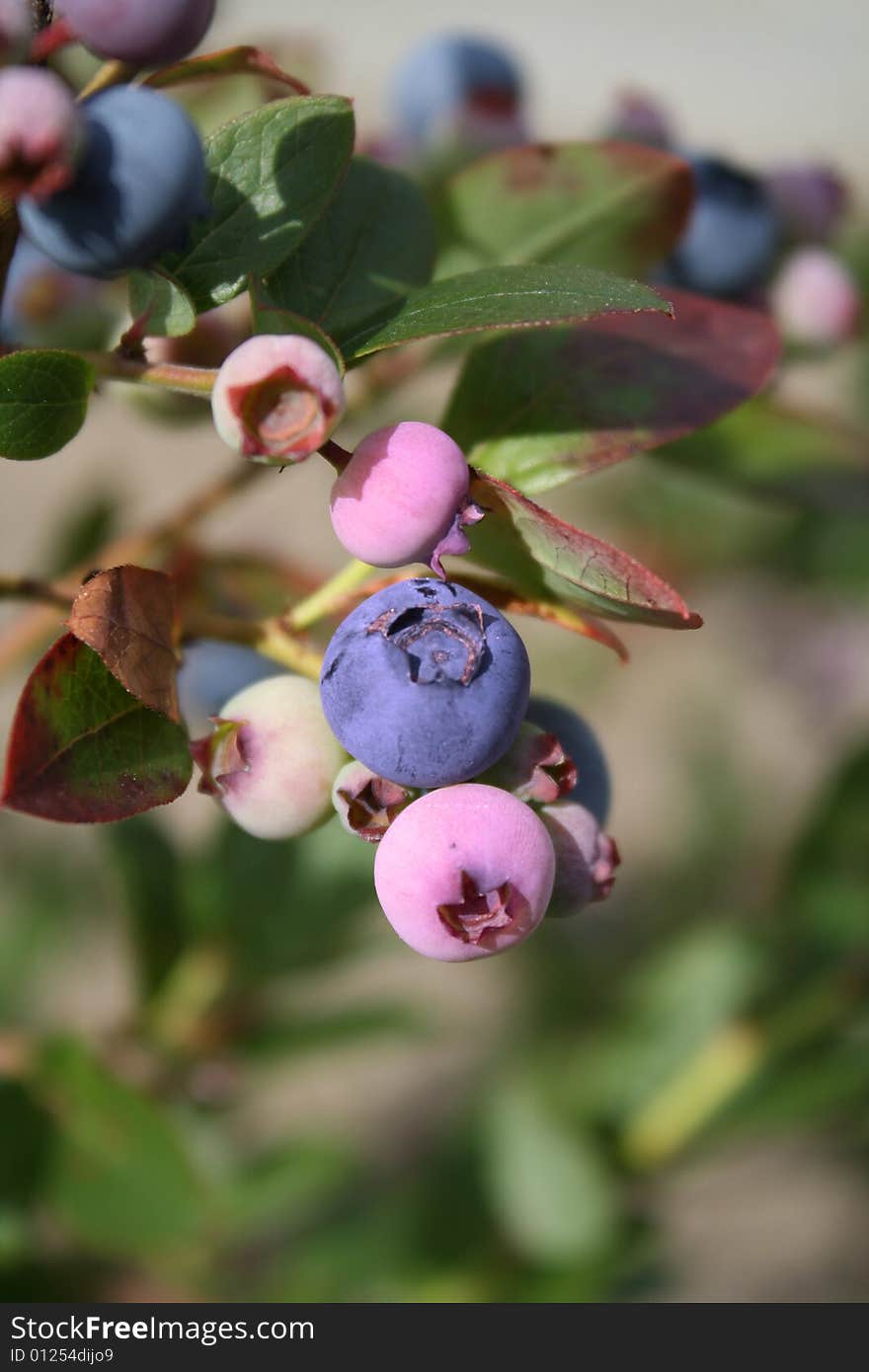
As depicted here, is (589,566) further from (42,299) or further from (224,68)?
(42,299)

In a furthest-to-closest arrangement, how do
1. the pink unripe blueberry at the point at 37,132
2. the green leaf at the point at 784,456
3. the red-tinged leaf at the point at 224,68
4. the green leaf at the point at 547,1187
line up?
the green leaf at the point at 547,1187 < the green leaf at the point at 784,456 < the red-tinged leaf at the point at 224,68 < the pink unripe blueberry at the point at 37,132

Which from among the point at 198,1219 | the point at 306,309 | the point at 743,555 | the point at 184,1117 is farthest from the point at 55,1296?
the point at 743,555

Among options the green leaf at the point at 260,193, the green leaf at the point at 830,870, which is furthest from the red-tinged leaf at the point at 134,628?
the green leaf at the point at 830,870

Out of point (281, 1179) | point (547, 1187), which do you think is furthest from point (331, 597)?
point (547, 1187)

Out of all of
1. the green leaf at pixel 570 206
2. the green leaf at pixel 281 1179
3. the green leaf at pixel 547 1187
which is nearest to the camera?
the green leaf at pixel 570 206

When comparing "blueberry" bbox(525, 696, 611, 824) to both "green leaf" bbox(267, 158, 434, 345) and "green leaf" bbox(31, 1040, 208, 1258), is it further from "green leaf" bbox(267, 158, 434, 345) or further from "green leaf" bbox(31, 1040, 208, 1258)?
"green leaf" bbox(31, 1040, 208, 1258)

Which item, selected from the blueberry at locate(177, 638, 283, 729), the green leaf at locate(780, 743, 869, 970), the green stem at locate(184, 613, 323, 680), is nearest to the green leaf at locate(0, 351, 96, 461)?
the green stem at locate(184, 613, 323, 680)

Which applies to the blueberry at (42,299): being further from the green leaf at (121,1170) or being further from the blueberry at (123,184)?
the green leaf at (121,1170)
